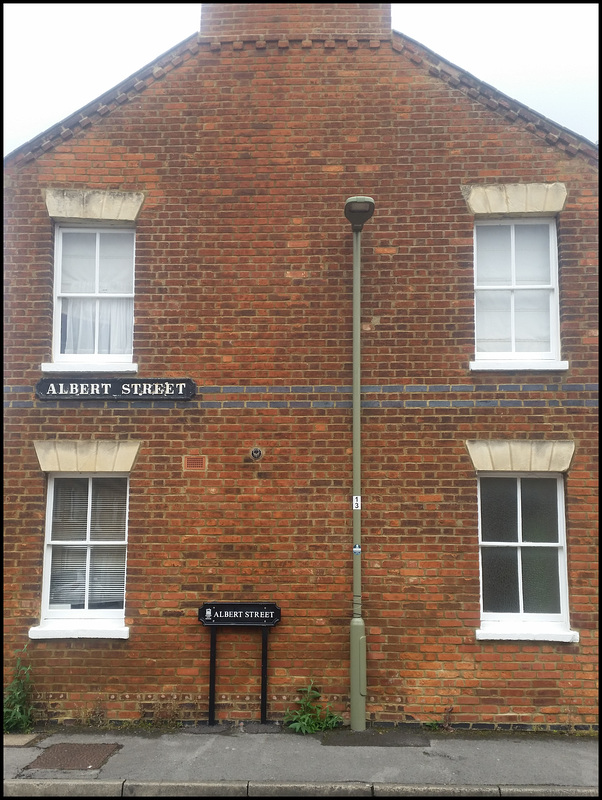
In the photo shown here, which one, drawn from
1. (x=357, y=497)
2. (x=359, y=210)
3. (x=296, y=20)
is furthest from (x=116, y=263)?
(x=357, y=497)

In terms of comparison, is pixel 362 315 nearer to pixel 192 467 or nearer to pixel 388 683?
pixel 192 467

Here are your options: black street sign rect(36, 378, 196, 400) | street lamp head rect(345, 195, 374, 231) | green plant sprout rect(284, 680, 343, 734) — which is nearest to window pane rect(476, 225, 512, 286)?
street lamp head rect(345, 195, 374, 231)

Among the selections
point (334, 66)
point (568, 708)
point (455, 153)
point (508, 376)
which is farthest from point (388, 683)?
point (334, 66)

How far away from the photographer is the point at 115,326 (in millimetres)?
8117

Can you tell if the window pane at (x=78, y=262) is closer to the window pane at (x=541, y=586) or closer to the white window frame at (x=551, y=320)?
the white window frame at (x=551, y=320)

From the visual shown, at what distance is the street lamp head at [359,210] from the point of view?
23.4ft

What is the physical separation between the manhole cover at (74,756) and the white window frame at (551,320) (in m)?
5.16

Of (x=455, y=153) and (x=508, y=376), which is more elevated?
(x=455, y=153)

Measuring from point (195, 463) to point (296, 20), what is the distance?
16.7 feet

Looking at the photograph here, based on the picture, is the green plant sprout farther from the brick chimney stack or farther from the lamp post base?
the brick chimney stack

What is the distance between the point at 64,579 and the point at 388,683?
3567 mm

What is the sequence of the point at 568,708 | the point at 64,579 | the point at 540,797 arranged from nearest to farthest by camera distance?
the point at 540,797 → the point at 568,708 → the point at 64,579

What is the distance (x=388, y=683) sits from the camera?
7383mm

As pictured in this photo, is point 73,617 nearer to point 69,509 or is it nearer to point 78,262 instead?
point 69,509
